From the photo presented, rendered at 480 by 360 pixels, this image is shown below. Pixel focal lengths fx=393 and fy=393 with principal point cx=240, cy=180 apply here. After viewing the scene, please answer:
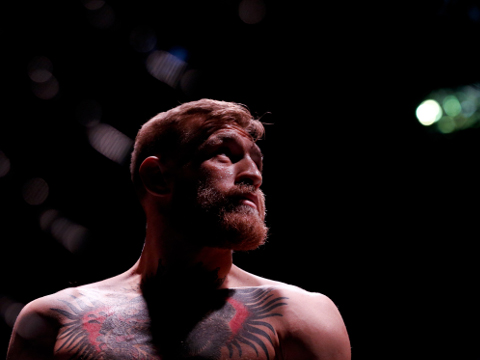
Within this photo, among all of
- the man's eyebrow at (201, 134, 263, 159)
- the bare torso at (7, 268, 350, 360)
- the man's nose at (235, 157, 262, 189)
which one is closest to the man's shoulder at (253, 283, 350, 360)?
the bare torso at (7, 268, 350, 360)

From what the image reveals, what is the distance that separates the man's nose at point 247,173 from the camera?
1.45m

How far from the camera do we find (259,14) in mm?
2000

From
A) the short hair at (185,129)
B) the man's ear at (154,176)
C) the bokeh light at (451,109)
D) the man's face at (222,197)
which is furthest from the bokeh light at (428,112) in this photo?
the man's ear at (154,176)

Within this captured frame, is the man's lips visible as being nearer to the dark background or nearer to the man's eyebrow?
the man's eyebrow

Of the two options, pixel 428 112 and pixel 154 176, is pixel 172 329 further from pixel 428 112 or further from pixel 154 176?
pixel 428 112

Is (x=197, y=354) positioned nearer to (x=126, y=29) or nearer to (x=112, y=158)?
(x=112, y=158)

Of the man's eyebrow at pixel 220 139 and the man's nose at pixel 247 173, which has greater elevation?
the man's eyebrow at pixel 220 139

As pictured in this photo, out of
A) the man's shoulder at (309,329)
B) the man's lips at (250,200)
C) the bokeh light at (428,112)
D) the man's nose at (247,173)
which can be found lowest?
the man's shoulder at (309,329)

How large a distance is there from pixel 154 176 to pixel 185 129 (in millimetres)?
223

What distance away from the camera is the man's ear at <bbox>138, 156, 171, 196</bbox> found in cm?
154

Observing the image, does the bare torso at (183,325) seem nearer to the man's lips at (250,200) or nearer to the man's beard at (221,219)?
the man's beard at (221,219)

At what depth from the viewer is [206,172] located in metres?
1.43

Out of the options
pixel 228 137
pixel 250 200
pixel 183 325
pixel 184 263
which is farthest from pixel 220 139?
pixel 183 325

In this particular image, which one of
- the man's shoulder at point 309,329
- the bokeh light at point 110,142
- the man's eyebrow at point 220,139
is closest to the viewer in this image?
the man's shoulder at point 309,329
